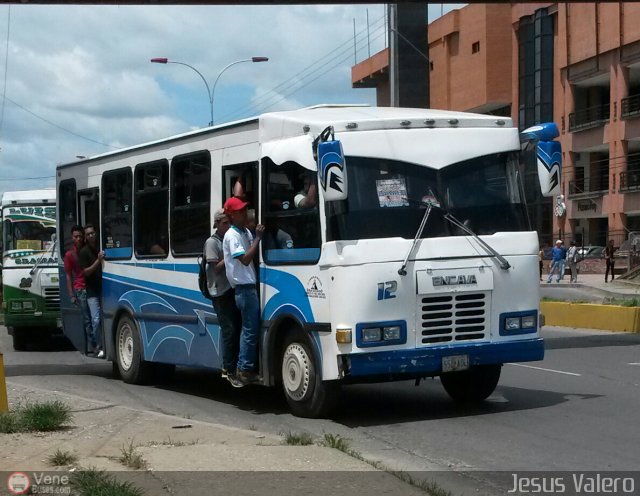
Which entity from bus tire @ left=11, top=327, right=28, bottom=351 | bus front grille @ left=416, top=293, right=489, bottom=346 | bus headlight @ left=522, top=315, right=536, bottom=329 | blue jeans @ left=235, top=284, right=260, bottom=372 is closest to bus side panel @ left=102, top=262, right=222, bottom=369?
blue jeans @ left=235, top=284, right=260, bottom=372

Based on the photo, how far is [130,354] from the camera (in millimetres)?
14320

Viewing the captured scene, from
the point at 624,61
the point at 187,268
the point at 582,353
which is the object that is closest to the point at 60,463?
the point at 187,268

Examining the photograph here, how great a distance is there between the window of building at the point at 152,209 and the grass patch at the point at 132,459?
5510 mm

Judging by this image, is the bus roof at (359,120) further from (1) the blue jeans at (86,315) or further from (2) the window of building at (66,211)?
(2) the window of building at (66,211)

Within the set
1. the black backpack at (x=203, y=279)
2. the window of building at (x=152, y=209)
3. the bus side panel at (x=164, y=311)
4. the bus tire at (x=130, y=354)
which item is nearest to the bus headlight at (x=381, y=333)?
the black backpack at (x=203, y=279)

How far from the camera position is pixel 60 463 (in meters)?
7.48

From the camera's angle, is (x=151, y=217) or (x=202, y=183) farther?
(x=151, y=217)

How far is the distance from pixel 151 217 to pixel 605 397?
19.7 feet

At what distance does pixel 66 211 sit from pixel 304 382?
298 inches

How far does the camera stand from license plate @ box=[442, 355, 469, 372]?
398 inches

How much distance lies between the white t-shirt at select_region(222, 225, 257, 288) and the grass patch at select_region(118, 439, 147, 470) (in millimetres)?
3220

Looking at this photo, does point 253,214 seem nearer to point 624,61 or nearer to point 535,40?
point 624,61

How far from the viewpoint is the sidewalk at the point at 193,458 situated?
6.94 m

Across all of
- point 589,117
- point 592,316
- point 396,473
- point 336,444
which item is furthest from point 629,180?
point 396,473
